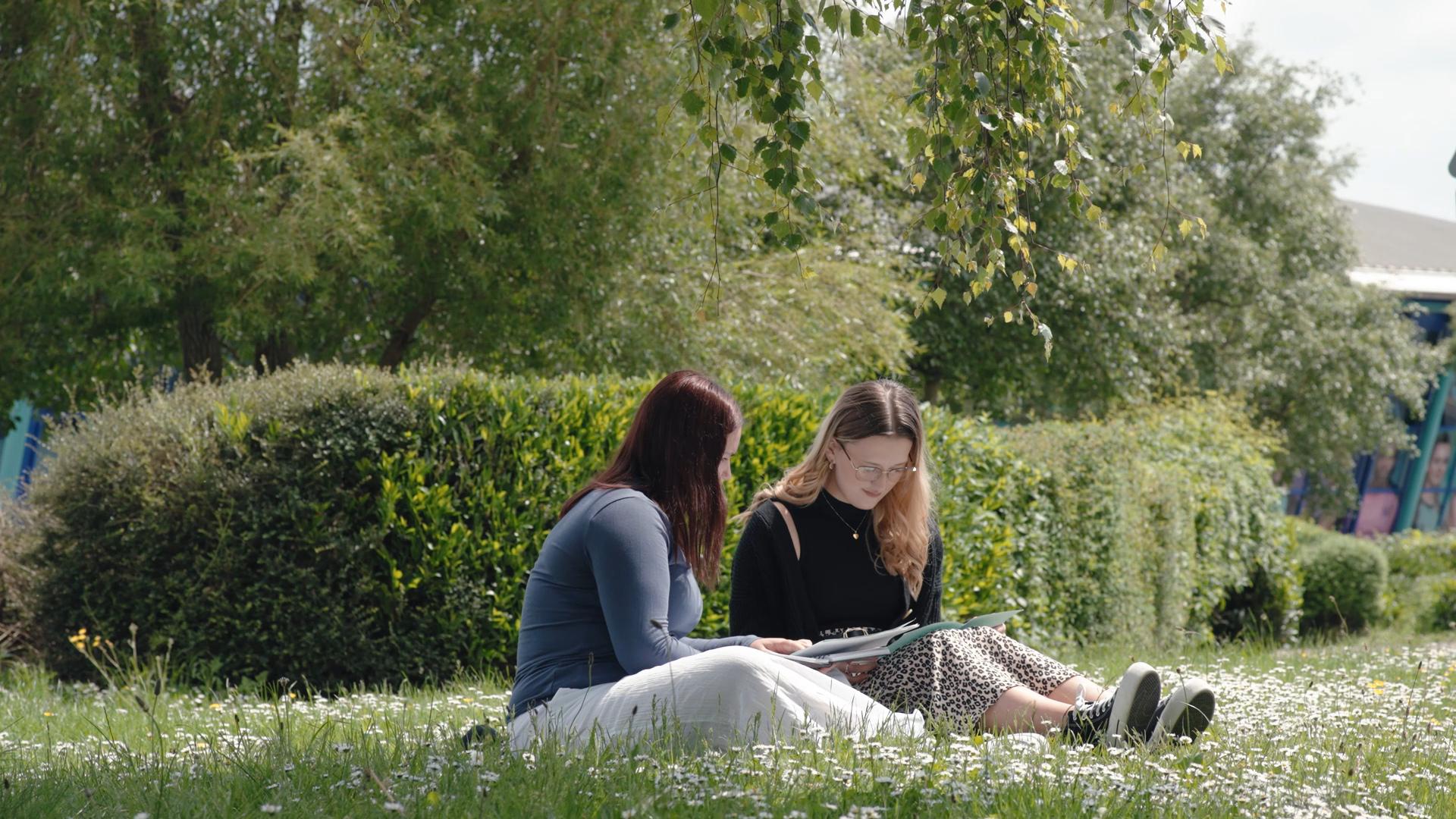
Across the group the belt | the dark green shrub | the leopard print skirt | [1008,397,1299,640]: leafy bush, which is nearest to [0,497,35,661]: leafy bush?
the belt

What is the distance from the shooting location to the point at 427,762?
11.4 feet

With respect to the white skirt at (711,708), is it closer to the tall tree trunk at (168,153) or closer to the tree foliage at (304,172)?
the tree foliage at (304,172)

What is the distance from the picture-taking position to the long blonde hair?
485cm

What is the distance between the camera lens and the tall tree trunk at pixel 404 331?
486 inches

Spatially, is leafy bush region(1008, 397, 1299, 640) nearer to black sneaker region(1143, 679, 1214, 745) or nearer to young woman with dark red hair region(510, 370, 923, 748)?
black sneaker region(1143, 679, 1214, 745)

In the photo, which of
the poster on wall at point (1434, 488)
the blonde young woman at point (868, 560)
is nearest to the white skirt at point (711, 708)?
the blonde young woman at point (868, 560)

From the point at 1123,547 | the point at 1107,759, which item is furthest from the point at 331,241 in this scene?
the point at 1107,759

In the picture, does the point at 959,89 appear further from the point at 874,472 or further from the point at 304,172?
the point at 304,172

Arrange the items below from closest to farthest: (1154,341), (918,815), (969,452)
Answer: (918,815) → (969,452) → (1154,341)

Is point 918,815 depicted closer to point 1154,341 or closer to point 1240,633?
point 1240,633

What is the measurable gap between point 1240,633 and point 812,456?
34.0 ft

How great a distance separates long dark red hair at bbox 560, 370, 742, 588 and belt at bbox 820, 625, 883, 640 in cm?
84

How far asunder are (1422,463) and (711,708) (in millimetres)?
31536

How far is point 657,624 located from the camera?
3.88 metres
